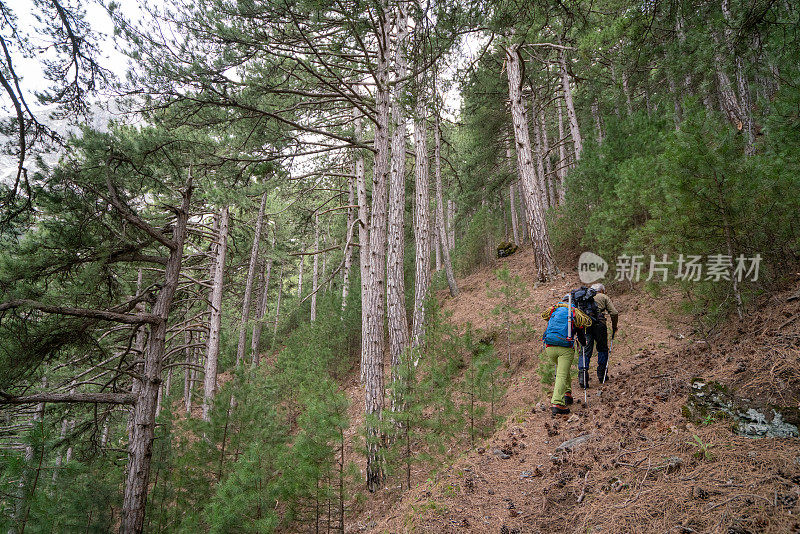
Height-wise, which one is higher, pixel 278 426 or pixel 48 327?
pixel 48 327

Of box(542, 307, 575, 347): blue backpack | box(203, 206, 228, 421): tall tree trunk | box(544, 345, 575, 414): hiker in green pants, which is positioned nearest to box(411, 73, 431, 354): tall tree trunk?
box(542, 307, 575, 347): blue backpack

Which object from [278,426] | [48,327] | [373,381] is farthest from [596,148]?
[48,327]

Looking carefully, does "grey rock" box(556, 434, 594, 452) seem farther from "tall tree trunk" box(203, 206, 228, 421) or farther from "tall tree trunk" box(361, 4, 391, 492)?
"tall tree trunk" box(203, 206, 228, 421)

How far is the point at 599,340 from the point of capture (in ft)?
17.0

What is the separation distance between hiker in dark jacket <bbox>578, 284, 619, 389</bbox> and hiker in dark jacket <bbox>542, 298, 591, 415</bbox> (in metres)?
0.31

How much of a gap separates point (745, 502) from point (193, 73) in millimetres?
6488

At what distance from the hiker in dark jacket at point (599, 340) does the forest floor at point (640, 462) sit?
212 millimetres

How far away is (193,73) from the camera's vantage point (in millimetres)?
4465

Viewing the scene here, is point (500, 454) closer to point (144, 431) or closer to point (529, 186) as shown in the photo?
point (144, 431)

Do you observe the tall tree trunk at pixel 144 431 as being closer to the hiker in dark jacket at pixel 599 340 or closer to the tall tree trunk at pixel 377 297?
the tall tree trunk at pixel 377 297

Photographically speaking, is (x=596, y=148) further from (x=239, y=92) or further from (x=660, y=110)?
(x=239, y=92)

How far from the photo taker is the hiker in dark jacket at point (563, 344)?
469cm

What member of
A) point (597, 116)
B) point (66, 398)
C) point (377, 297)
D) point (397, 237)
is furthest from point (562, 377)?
point (597, 116)

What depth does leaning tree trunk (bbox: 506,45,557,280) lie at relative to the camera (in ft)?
31.4
